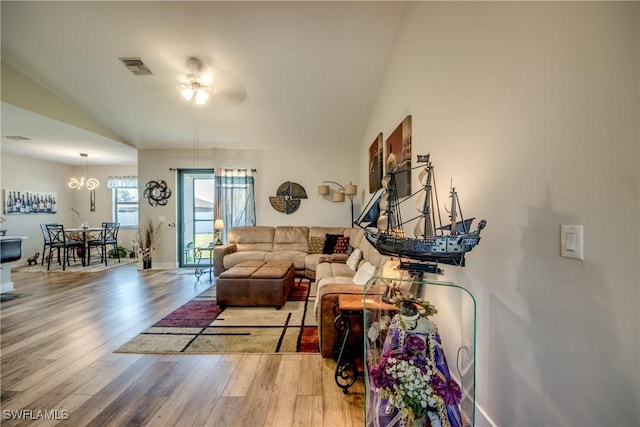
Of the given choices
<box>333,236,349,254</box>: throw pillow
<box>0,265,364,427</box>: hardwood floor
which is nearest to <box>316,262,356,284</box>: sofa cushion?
<box>333,236,349,254</box>: throw pillow

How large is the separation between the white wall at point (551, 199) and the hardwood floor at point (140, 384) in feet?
3.17

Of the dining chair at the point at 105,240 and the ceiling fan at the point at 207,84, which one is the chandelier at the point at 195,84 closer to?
the ceiling fan at the point at 207,84

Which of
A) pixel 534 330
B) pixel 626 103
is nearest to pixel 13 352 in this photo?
pixel 534 330

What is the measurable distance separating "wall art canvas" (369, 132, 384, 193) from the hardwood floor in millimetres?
2464

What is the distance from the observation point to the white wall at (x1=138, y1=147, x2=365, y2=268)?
5.66 m

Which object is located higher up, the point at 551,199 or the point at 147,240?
the point at 551,199

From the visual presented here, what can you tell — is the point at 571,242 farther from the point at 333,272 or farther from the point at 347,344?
the point at 333,272

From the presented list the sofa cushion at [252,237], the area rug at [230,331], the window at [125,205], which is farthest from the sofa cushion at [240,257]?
the window at [125,205]

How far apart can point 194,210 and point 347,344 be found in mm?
5150

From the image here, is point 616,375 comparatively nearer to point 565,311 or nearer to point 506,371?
point 565,311

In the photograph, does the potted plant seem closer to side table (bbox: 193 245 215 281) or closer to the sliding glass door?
the sliding glass door

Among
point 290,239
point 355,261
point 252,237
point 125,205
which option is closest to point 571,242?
point 355,261

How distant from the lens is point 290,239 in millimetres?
5250

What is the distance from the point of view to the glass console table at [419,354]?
3.13ft
